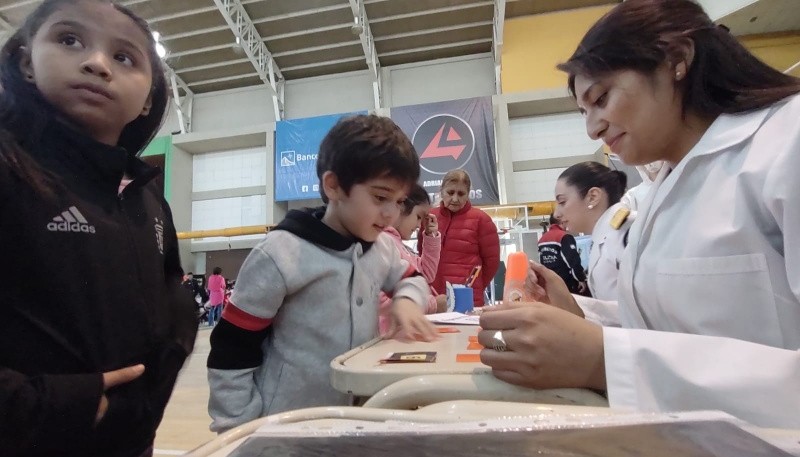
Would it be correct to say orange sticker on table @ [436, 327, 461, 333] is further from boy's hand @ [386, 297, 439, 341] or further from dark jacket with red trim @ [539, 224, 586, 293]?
dark jacket with red trim @ [539, 224, 586, 293]

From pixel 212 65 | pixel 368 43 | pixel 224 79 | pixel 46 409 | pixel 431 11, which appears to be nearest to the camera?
pixel 46 409

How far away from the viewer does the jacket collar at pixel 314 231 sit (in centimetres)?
87

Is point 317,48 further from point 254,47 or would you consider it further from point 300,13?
point 254,47

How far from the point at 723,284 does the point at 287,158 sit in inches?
282

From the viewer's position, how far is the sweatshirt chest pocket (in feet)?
1.61

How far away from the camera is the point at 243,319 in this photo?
80 centimetres

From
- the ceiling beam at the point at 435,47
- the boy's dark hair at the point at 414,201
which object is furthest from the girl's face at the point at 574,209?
the ceiling beam at the point at 435,47

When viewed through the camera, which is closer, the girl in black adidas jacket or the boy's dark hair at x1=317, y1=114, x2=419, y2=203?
the girl in black adidas jacket

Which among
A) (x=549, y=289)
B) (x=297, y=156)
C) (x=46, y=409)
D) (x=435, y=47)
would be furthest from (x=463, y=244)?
(x=435, y=47)

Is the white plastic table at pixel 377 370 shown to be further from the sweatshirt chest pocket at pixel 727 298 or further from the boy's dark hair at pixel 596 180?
the boy's dark hair at pixel 596 180

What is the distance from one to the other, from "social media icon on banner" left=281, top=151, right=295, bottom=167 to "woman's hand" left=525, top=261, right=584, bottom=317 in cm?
649

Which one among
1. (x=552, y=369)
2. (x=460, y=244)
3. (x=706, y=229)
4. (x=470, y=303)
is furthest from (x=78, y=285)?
(x=460, y=244)

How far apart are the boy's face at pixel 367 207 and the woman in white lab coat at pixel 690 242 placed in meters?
0.41

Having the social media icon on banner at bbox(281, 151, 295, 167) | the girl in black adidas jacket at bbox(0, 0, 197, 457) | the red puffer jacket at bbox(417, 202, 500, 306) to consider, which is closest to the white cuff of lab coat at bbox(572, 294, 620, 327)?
the girl in black adidas jacket at bbox(0, 0, 197, 457)
